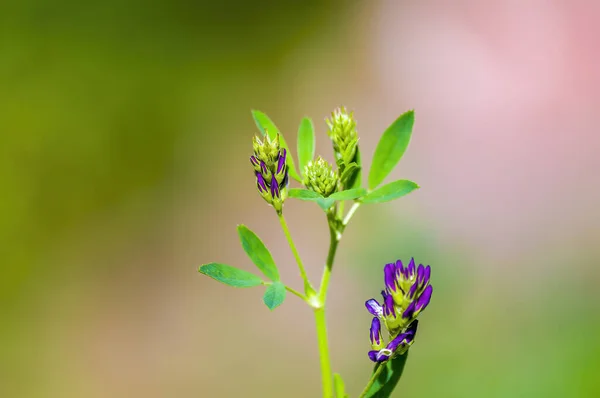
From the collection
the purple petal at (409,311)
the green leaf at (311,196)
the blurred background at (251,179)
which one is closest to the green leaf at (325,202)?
the green leaf at (311,196)

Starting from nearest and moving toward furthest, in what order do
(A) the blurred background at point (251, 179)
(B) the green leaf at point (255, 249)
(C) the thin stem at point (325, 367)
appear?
1. (C) the thin stem at point (325, 367)
2. (B) the green leaf at point (255, 249)
3. (A) the blurred background at point (251, 179)

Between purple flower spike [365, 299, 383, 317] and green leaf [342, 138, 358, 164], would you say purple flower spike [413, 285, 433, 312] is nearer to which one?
purple flower spike [365, 299, 383, 317]

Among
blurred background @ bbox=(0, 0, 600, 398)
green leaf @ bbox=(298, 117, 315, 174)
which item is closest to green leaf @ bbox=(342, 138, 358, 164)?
green leaf @ bbox=(298, 117, 315, 174)

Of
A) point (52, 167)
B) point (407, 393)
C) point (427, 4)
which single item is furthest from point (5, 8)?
point (407, 393)

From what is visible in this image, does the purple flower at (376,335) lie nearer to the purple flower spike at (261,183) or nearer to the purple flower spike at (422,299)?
the purple flower spike at (422,299)

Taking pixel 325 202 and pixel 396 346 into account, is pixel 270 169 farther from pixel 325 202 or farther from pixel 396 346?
pixel 396 346

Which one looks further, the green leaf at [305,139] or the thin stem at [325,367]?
the green leaf at [305,139]

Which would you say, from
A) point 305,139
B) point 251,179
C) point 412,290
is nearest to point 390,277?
point 412,290
